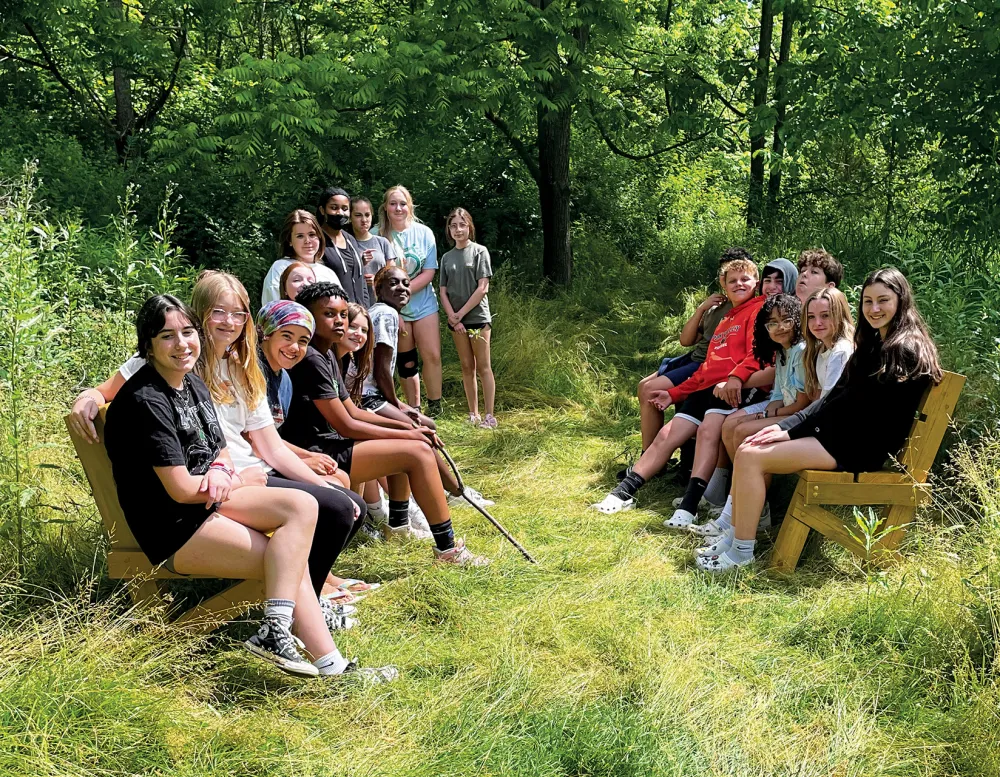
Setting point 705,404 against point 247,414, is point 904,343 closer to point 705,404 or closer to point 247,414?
point 705,404

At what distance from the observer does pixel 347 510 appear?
3.61 metres

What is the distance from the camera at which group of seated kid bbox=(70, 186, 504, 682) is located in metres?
3.21

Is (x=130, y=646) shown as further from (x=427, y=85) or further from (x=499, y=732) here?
(x=427, y=85)

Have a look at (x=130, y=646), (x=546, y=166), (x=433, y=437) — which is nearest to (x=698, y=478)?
(x=433, y=437)

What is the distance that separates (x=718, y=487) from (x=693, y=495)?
0.90ft

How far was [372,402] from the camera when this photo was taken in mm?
4973

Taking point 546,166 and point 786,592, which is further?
point 546,166

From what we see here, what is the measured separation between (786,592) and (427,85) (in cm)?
589

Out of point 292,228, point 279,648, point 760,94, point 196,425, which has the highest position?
point 760,94

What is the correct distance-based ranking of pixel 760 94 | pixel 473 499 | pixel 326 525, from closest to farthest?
1. pixel 326 525
2. pixel 473 499
3. pixel 760 94

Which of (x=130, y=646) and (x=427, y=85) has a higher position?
(x=427, y=85)

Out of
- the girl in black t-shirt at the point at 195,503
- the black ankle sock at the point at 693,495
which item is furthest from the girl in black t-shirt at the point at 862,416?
the girl in black t-shirt at the point at 195,503

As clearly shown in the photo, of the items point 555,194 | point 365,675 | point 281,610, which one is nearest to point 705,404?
point 365,675

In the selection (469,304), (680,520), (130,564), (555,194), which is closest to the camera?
(130,564)
